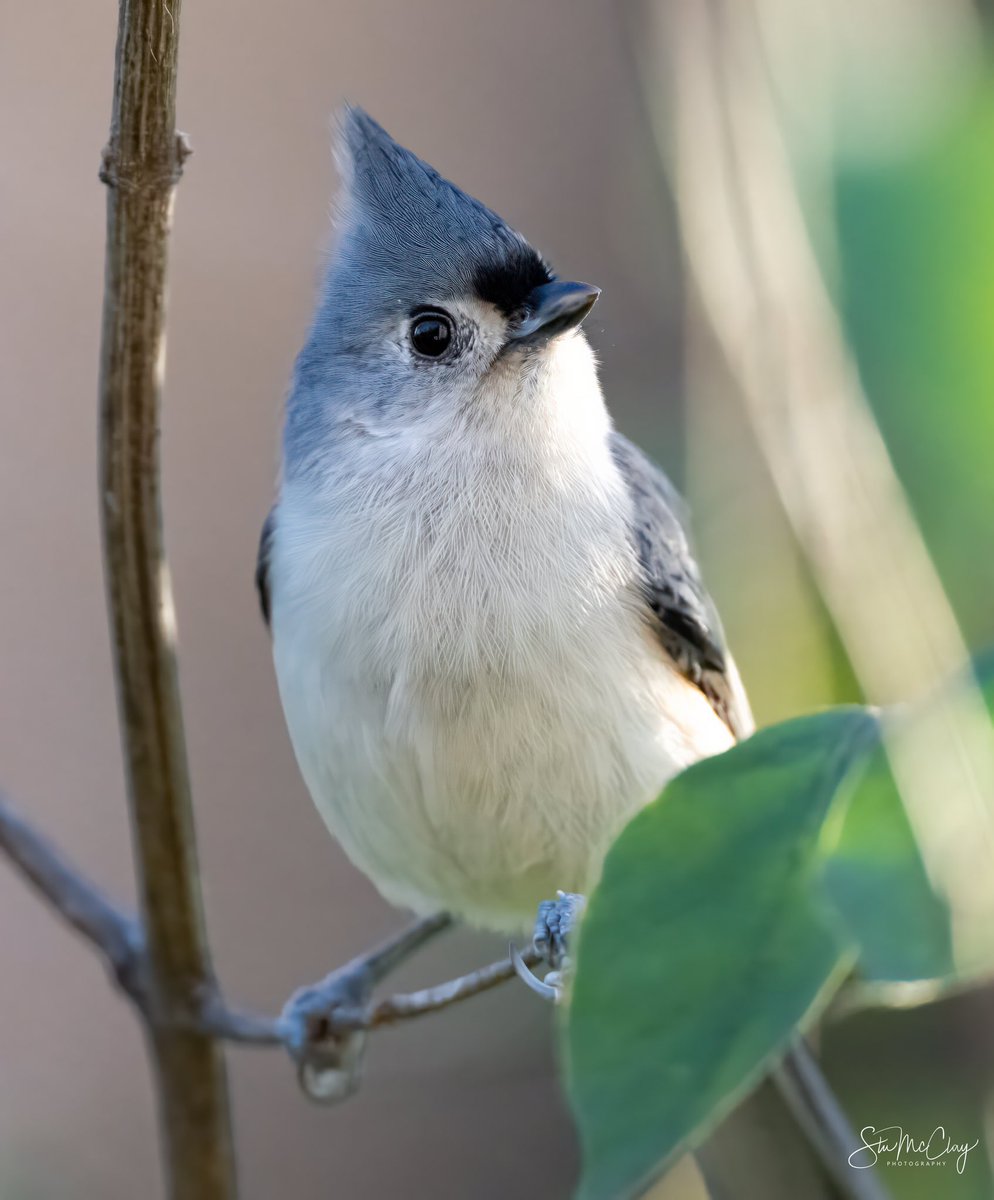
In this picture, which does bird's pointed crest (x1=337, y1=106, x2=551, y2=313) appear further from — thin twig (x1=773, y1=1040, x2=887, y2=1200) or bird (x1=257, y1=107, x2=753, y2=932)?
thin twig (x1=773, y1=1040, x2=887, y2=1200)

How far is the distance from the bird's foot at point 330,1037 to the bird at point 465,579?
0.21 metres

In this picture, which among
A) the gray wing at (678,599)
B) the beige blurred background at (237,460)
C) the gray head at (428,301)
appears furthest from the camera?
the beige blurred background at (237,460)

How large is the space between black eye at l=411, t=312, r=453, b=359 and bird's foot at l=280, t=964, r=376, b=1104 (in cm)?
74

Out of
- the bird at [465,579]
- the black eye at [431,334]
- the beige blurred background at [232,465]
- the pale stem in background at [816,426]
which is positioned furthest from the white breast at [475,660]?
the beige blurred background at [232,465]

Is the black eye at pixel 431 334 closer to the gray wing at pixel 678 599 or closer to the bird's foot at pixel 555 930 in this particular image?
the gray wing at pixel 678 599

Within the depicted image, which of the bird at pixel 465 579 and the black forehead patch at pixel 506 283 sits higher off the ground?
the black forehead patch at pixel 506 283

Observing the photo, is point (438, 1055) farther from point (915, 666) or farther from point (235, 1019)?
point (915, 666)

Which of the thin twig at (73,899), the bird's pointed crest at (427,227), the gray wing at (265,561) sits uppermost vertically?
the bird's pointed crest at (427,227)

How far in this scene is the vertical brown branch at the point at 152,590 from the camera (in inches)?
33.2

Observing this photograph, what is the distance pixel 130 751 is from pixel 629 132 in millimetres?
1745

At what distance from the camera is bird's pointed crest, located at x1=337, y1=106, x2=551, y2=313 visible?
4.48ft

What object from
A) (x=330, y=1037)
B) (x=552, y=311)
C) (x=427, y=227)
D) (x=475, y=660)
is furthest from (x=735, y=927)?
(x=330, y=1037)

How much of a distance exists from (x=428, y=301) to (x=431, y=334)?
37 millimetres

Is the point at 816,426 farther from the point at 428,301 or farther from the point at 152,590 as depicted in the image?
the point at 428,301
